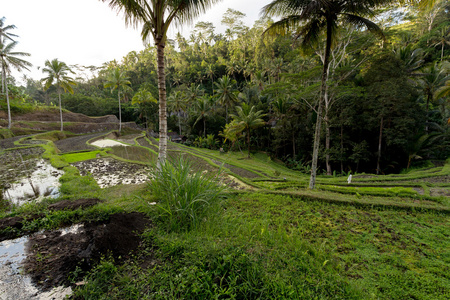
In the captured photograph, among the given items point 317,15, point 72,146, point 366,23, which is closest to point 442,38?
point 366,23

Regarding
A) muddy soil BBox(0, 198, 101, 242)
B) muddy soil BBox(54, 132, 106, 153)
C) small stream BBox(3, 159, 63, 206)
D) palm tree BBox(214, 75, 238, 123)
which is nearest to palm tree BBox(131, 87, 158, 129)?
palm tree BBox(214, 75, 238, 123)

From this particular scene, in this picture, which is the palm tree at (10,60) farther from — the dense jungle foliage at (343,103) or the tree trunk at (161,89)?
the tree trunk at (161,89)

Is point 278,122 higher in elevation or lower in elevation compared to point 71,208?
higher

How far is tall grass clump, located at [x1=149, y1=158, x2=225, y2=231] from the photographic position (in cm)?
331

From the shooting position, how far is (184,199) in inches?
136

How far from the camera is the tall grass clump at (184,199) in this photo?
3.31m

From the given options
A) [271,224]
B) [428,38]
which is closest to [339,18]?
[271,224]

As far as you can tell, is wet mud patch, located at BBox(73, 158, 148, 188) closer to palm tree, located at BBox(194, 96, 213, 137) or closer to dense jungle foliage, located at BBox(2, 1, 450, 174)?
dense jungle foliage, located at BBox(2, 1, 450, 174)

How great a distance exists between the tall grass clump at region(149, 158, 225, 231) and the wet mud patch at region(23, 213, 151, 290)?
504mm

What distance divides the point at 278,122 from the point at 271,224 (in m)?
18.3

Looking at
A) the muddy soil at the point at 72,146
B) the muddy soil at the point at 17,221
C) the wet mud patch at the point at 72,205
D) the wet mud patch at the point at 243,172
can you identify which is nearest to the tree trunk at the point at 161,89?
the wet mud patch at the point at 72,205

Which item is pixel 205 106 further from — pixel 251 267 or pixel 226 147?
pixel 251 267

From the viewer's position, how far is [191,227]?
3.29 m

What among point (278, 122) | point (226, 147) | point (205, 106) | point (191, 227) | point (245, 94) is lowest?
point (226, 147)
